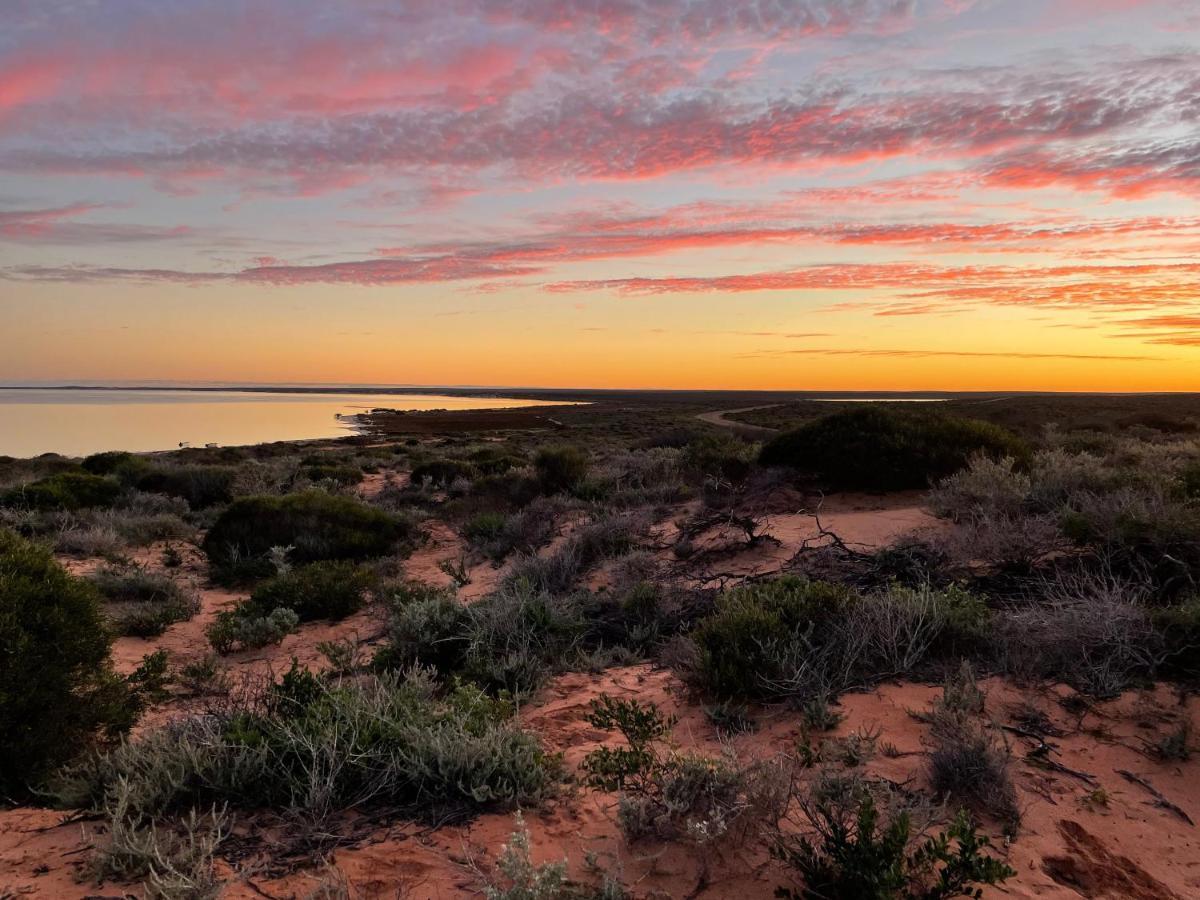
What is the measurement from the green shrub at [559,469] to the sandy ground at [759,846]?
405 inches

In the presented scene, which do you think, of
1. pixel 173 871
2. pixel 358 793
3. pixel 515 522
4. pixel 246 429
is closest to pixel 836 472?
pixel 515 522

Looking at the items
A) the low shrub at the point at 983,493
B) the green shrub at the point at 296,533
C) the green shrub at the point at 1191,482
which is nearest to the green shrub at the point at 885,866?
the low shrub at the point at 983,493

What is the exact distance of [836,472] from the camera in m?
11.6

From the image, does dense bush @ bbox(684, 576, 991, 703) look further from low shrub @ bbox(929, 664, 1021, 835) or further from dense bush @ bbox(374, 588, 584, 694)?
dense bush @ bbox(374, 588, 584, 694)

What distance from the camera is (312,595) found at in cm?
848

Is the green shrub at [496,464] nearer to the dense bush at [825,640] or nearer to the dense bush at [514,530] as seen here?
the dense bush at [514,530]

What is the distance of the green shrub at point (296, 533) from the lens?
36.1ft

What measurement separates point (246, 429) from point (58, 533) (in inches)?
1672

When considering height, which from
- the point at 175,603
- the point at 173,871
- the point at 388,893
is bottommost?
the point at 175,603

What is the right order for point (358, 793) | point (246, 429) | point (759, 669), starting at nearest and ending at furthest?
1. point (358, 793)
2. point (759, 669)
3. point (246, 429)

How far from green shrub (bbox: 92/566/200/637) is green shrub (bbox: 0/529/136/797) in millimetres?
3323

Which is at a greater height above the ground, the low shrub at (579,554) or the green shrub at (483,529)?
the low shrub at (579,554)

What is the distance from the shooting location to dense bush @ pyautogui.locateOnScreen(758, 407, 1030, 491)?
11.4 metres

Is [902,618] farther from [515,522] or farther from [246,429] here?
[246,429]
